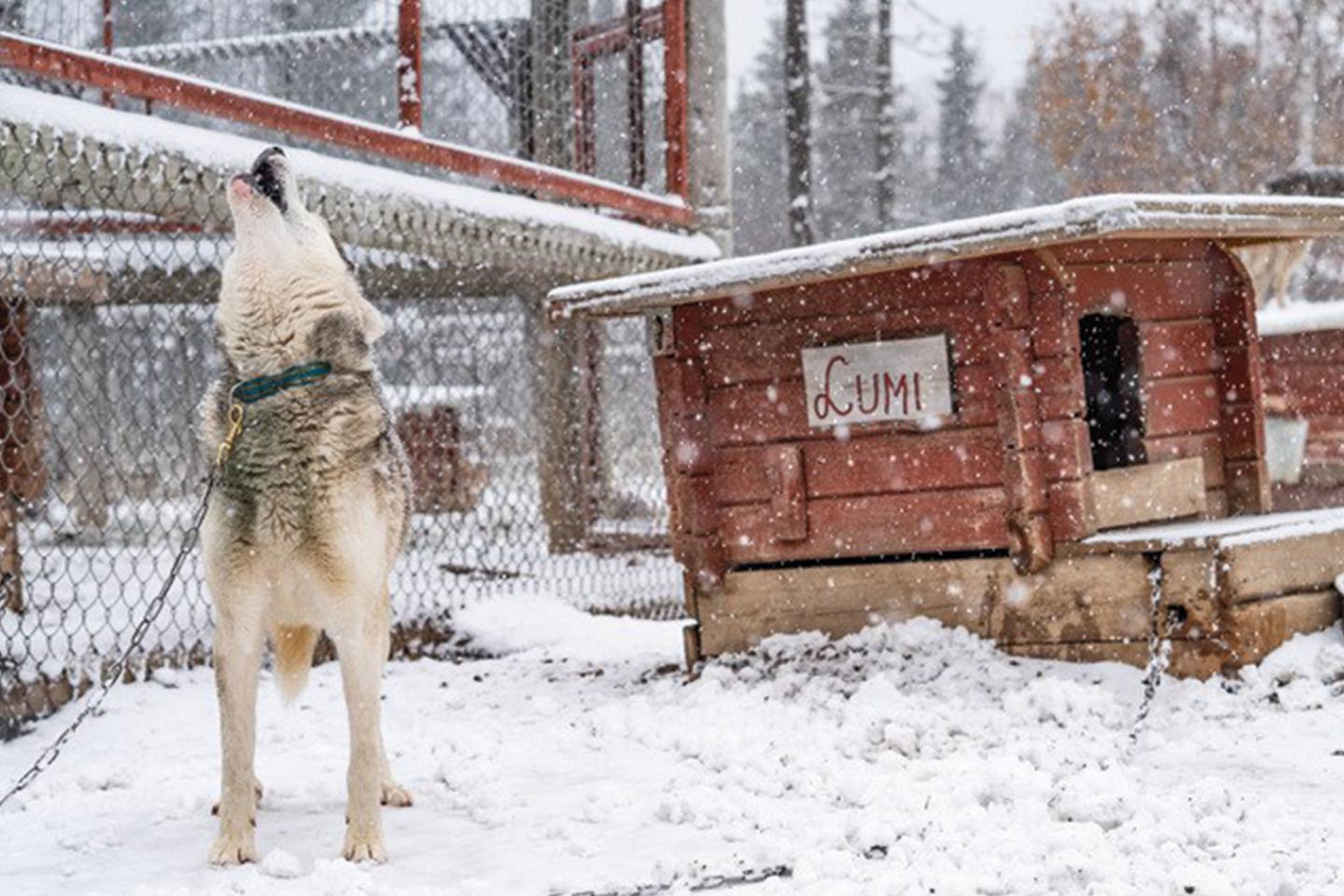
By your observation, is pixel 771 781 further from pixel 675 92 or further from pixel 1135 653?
pixel 675 92

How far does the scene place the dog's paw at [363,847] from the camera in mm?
3539

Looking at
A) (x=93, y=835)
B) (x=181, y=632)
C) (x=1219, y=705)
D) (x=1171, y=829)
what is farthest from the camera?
(x=181, y=632)

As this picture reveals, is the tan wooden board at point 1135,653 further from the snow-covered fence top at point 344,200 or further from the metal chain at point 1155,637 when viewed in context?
the snow-covered fence top at point 344,200

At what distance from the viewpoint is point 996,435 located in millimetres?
5305

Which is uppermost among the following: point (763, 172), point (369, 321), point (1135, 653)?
point (763, 172)

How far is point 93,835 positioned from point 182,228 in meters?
4.17

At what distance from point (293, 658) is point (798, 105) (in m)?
14.6

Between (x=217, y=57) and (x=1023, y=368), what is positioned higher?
(x=217, y=57)

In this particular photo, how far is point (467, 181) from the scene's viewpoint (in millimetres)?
7570

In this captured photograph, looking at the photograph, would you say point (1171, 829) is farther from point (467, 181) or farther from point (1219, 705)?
point (467, 181)

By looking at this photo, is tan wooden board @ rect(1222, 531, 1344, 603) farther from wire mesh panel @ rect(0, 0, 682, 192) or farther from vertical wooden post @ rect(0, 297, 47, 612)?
vertical wooden post @ rect(0, 297, 47, 612)

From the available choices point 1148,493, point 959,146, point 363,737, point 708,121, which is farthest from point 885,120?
point 959,146

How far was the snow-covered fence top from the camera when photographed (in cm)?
525

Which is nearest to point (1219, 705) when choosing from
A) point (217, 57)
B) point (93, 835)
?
point (93, 835)
